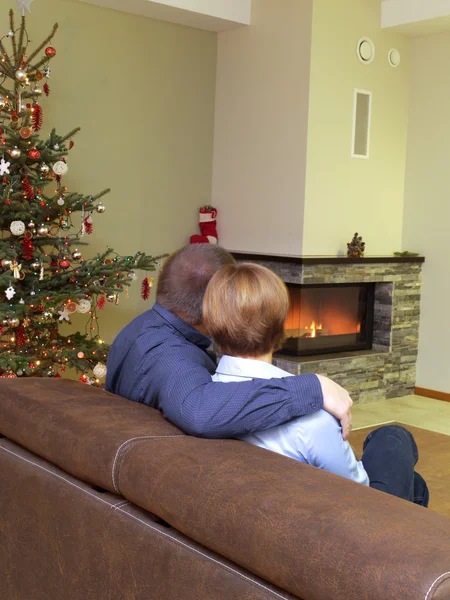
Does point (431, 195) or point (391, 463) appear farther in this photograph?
point (431, 195)

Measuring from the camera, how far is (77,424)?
4.91 ft

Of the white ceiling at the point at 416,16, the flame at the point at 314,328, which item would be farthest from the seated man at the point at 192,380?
the white ceiling at the point at 416,16

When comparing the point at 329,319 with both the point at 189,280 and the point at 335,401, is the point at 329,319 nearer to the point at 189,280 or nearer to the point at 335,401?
the point at 189,280

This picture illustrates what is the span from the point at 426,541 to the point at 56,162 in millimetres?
3344

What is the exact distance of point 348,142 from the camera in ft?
17.1

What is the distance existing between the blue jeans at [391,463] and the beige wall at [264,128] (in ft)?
10.4

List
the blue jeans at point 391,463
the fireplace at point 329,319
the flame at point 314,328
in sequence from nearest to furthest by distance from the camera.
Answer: the blue jeans at point 391,463, the fireplace at point 329,319, the flame at point 314,328

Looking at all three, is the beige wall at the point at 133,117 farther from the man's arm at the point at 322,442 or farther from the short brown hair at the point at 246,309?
the man's arm at the point at 322,442

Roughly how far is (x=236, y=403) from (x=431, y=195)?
14.7ft

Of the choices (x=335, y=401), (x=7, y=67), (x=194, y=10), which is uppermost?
(x=194, y=10)

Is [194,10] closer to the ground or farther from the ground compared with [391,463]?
farther from the ground

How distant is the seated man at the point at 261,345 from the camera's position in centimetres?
153

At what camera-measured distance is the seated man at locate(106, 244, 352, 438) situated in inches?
57.2

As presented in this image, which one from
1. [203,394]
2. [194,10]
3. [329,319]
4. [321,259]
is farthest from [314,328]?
[203,394]
